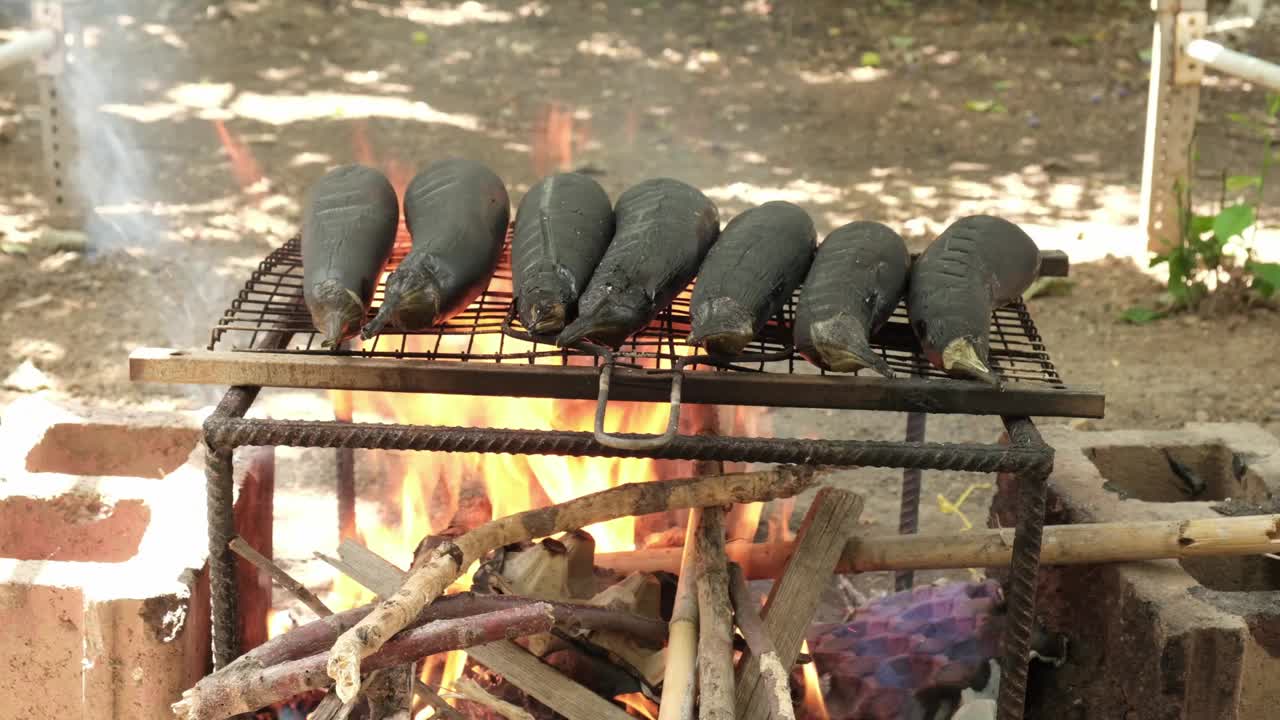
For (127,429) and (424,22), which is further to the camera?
(424,22)

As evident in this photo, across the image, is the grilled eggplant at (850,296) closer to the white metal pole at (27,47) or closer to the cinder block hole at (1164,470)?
the cinder block hole at (1164,470)

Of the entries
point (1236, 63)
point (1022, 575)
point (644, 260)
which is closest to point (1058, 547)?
point (1022, 575)

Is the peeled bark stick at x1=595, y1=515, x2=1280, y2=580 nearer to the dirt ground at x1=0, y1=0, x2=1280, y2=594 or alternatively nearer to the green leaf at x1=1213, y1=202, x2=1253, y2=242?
the dirt ground at x1=0, y1=0, x2=1280, y2=594

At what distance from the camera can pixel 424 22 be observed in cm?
967

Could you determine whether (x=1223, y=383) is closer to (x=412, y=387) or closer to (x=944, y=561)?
(x=944, y=561)

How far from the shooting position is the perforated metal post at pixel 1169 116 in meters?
5.47

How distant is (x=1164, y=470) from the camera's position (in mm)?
3143

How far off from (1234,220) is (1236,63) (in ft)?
1.93

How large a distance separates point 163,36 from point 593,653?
7870 millimetres

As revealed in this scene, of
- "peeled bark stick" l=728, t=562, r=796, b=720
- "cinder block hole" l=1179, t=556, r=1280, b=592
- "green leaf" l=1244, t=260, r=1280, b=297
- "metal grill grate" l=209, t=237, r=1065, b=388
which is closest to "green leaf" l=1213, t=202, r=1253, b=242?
"green leaf" l=1244, t=260, r=1280, b=297

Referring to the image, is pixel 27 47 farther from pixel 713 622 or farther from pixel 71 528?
pixel 713 622

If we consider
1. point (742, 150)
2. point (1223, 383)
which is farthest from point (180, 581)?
point (742, 150)

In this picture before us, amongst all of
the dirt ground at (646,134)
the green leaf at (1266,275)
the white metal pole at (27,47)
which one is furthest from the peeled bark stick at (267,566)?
the green leaf at (1266,275)

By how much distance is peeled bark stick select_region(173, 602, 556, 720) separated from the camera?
6.72 ft
